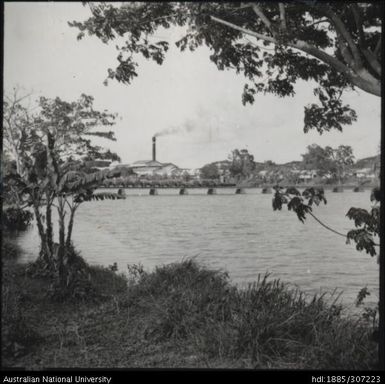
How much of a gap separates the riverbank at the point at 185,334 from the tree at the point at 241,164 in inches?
3047

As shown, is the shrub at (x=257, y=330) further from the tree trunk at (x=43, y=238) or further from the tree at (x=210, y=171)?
the tree at (x=210, y=171)

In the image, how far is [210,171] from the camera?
92.8 m

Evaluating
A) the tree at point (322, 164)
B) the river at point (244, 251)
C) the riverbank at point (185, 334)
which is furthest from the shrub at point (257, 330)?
the tree at point (322, 164)

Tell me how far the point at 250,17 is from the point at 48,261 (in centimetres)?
644

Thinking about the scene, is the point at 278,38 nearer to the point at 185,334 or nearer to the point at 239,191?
the point at 185,334

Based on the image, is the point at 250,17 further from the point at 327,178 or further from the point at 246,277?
the point at 327,178

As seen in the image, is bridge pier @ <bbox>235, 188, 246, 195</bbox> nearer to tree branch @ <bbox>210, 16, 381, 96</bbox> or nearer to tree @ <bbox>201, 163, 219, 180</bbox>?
tree @ <bbox>201, 163, 219, 180</bbox>

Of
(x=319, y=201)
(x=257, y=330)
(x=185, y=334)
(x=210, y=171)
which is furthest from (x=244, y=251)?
(x=210, y=171)

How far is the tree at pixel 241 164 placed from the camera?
8544cm

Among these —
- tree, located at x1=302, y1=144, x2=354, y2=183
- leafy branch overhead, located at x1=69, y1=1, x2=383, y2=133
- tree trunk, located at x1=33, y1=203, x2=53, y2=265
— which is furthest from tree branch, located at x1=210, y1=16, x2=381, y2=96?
tree, located at x1=302, y1=144, x2=354, y2=183

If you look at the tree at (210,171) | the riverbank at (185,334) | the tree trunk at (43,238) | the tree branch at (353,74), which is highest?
the tree at (210,171)

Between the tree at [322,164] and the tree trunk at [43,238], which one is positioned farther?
the tree at [322,164]

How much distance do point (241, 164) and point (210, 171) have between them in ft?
25.9
